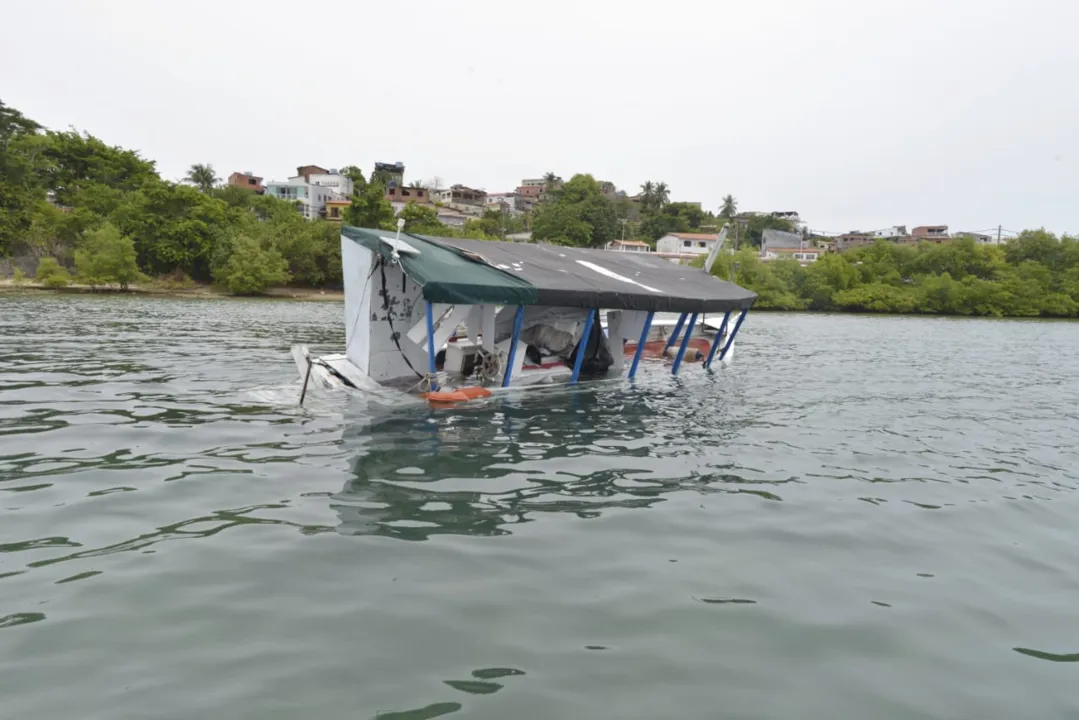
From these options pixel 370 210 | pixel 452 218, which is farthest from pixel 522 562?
pixel 452 218

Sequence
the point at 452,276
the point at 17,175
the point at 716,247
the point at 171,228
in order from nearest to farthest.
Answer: the point at 452,276 → the point at 716,247 → the point at 17,175 → the point at 171,228

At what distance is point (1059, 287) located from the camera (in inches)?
3255

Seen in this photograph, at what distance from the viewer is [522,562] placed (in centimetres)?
627

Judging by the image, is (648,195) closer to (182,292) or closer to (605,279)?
(182,292)

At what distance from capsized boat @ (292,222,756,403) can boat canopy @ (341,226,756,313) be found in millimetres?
32

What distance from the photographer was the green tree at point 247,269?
6000cm

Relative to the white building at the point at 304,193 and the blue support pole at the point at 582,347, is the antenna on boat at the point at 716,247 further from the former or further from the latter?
the white building at the point at 304,193

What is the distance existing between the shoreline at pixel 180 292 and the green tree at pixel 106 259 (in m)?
0.89

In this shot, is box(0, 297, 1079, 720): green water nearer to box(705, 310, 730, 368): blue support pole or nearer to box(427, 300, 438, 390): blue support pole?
box(427, 300, 438, 390): blue support pole

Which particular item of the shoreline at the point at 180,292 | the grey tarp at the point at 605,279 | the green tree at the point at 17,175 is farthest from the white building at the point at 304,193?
the grey tarp at the point at 605,279

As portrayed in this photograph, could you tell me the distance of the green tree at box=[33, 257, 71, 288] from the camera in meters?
52.4

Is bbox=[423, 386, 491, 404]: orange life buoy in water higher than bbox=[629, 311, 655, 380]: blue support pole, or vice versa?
bbox=[629, 311, 655, 380]: blue support pole

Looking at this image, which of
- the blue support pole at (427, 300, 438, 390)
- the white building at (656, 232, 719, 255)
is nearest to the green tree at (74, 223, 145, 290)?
the blue support pole at (427, 300, 438, 390)

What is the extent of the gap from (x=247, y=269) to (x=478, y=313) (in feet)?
170
